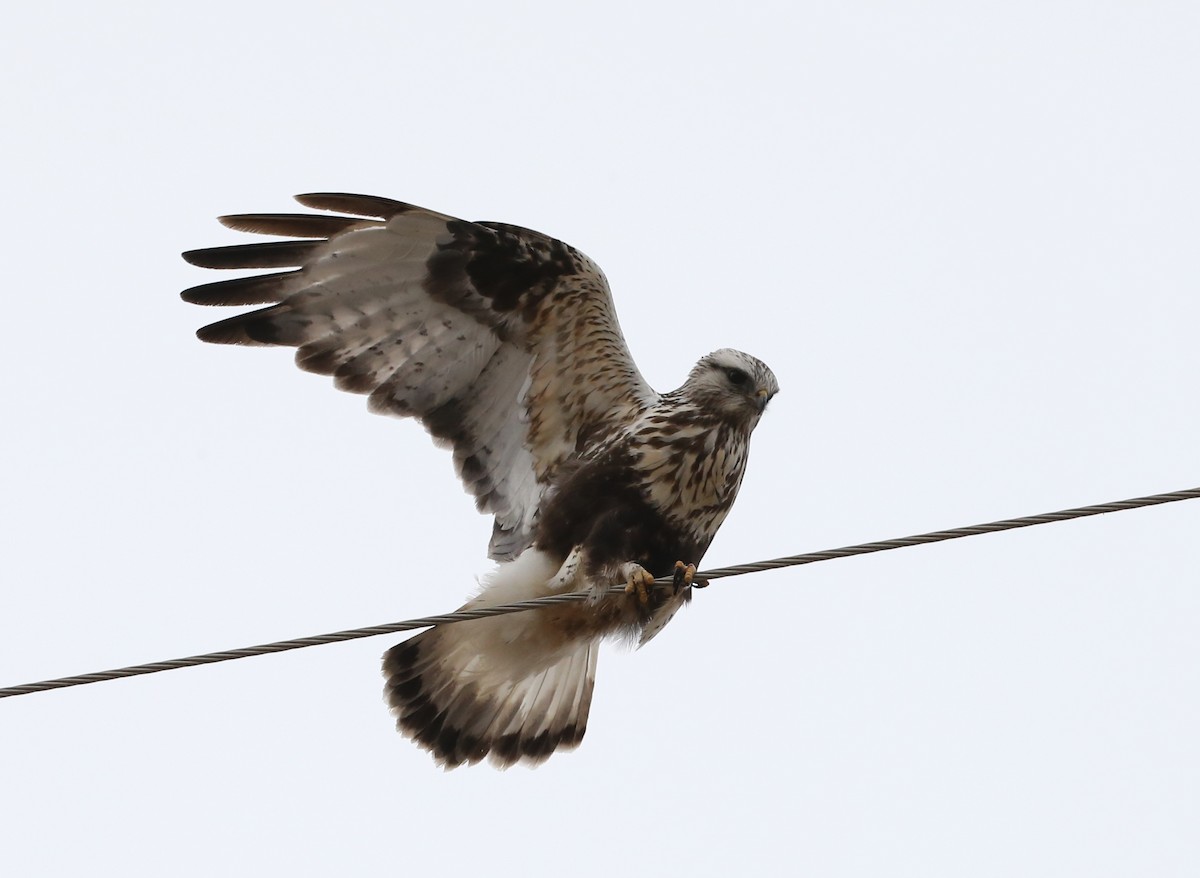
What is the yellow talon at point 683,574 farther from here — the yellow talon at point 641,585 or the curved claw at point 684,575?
the yellow talon at point 641,585

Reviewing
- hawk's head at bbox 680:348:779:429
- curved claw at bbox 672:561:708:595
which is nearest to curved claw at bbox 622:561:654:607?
curved claw at bbox 672:561:708:595

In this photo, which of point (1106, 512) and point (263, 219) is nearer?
point (1106, 512)

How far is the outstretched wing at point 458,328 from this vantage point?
611 cm

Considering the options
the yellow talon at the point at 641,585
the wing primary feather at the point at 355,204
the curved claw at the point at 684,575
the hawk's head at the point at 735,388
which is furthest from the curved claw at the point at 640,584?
the wing primary feather at the point at 355,204

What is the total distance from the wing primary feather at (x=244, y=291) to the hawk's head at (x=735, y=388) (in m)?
1.59

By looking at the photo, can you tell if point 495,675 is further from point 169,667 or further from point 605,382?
point 169,667

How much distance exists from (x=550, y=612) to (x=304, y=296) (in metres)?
1.52

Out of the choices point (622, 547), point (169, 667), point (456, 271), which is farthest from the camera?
point (456, 271)

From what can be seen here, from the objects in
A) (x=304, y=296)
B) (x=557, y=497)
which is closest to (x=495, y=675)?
(x=557, y=497)

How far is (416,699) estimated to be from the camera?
646 cm

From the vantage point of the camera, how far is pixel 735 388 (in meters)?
5.99

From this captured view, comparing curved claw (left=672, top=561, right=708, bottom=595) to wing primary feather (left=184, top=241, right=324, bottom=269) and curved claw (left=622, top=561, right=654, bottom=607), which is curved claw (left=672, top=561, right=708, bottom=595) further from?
wing primary feather (left=184, top=241, right=324, bottom=269)

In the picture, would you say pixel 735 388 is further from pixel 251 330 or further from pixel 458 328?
pixel 251 330

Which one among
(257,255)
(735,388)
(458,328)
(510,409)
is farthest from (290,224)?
(735,388)
